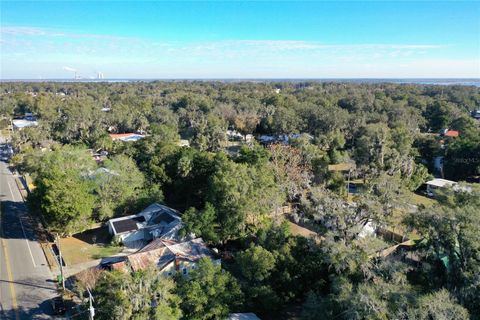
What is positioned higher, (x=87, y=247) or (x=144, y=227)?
(x=144, y=227)

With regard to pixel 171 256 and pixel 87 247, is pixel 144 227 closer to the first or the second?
pixel 87 247

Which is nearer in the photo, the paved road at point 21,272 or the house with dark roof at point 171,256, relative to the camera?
the paved road at point 21,272

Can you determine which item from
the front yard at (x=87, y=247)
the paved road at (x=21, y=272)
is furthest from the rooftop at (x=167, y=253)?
the paved road at (x=21, y=272)

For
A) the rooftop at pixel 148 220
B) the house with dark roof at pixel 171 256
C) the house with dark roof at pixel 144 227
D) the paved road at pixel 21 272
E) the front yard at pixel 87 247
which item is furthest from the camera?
the rooftop at pixel 148 220

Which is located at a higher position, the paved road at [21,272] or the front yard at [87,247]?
the paved road at [21,272]

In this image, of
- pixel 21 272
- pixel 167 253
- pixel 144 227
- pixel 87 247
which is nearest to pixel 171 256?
pixel 167 253

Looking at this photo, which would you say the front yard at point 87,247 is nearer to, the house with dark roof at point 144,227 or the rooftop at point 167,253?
the house with dark roof at point 144,227
